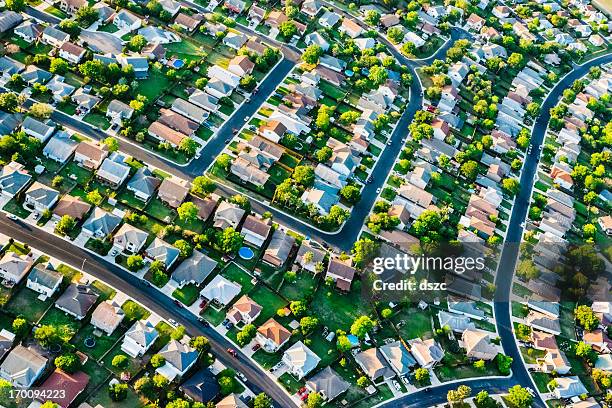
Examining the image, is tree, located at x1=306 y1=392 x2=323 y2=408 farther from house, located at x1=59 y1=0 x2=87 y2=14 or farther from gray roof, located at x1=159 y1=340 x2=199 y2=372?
house, located at x1=59 y1=0 x2=87 y2=14

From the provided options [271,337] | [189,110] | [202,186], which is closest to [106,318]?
[271,337]

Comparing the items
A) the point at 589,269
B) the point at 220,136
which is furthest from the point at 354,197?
the point at 589,269

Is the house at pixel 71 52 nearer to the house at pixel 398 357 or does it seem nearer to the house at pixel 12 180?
the house at pixel 12 180

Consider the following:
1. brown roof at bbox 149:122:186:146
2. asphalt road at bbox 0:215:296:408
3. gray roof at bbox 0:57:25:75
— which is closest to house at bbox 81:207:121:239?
asphalt road at bbox 0:215:296:408

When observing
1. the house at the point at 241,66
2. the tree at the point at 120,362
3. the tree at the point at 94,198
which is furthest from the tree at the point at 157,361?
the house at the point at 241,66

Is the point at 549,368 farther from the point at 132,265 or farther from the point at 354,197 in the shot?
the point at 132,265

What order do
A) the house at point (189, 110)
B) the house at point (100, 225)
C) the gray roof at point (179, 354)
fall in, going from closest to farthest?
the gray roof at point (179, 354)
the house at point (100, 225)
the house at point (189, 110)
